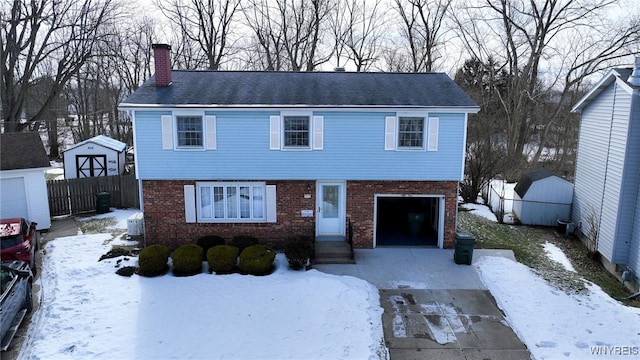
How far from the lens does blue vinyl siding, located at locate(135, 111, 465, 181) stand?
45.8 feet

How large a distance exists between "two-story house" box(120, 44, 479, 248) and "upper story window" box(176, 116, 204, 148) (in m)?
0.03

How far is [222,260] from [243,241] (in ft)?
4.54

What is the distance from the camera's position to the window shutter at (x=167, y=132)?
13.7 m

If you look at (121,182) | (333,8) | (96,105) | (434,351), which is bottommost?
(434,351)

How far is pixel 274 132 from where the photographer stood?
14.0 m

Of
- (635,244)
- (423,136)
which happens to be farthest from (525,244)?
(423,136)

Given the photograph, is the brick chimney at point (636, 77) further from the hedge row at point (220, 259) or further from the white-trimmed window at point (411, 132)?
the hedge row at point (220, 259)

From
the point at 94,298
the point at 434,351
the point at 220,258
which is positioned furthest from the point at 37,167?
the point at 434,351

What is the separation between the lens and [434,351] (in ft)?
30.0

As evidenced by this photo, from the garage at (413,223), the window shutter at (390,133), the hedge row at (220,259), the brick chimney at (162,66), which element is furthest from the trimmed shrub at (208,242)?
the window shutter at (390,133)

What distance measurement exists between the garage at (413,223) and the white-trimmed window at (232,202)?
413 cm

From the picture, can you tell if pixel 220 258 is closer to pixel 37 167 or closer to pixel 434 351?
pixel 434 351

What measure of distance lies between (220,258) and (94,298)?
346cm

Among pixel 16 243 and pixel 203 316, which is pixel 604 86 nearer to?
pixel 203 316
